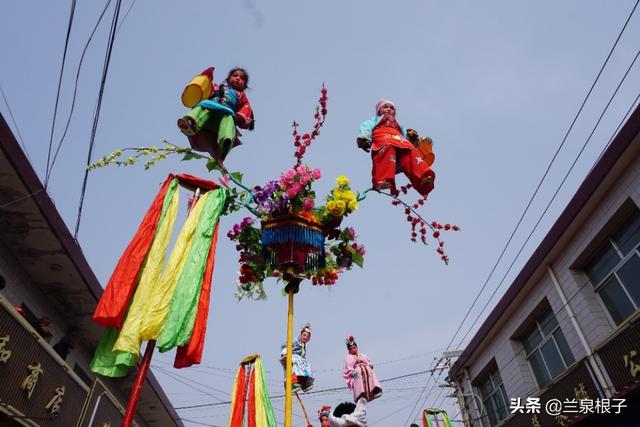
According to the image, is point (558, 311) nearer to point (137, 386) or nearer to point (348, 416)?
point (348, 416)

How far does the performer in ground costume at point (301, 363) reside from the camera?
21.8 feet

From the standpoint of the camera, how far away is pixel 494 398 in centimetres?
1565

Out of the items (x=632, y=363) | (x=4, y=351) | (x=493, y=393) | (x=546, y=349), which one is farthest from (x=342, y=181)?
(x=493, y=393)

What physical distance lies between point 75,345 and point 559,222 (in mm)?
10811

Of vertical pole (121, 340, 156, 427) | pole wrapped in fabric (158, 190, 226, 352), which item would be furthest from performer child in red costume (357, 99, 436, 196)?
vertical pole (121, 340, 156, 427)

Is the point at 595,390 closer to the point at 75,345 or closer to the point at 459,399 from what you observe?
the point at 459,399

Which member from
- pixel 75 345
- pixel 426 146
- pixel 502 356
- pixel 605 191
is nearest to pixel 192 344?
pixel 426 146

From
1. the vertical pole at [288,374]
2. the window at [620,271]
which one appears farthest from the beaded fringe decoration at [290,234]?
the window at [620,271]

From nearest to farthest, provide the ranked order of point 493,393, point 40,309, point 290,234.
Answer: point 290,234
point 40,309
point 493,393

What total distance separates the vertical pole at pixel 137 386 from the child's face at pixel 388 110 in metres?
4.10

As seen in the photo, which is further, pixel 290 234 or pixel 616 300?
pixel 616 300

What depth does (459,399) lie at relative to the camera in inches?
686

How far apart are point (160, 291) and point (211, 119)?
2.05m

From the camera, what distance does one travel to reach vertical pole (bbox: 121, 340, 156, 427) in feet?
8.75
